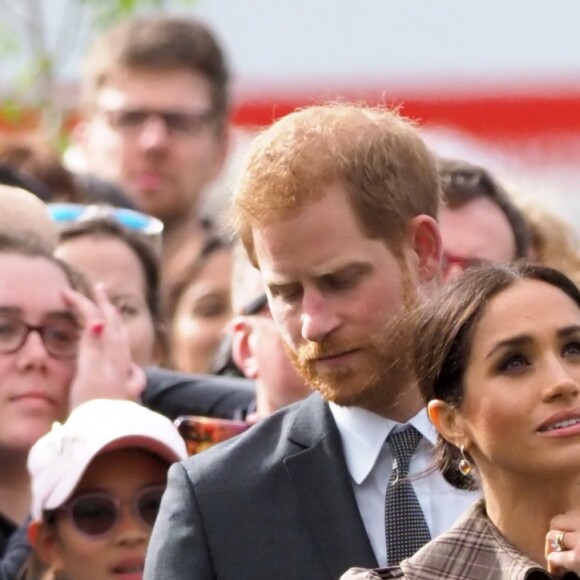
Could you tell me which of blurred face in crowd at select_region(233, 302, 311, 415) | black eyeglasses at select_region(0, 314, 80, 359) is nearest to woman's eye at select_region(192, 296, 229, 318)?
blurred face in crowd at select_region(233, 302, 311, 415)

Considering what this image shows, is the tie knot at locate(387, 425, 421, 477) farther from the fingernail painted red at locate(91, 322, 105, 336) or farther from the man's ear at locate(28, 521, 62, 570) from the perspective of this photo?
the fingernail painted red at locate(91, 322, 105, 336)

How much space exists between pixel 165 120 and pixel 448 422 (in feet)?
11.5

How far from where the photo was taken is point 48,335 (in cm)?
502

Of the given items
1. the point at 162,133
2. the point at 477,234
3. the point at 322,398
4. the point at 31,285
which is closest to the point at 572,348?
the point at 322,398

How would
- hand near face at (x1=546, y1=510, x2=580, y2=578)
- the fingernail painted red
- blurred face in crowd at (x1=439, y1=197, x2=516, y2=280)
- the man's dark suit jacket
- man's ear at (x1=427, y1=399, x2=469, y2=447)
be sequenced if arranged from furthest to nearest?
blurred face in crowd at (x1=439, y1=197, x2=516, y2=280) → the fingernail painted red → the man's dark suit jacket → man's ear at (x1=427, y1=399, x2=469, y2=447) → hand near face at (x1=546, y1=510, x2=580, y2=578)

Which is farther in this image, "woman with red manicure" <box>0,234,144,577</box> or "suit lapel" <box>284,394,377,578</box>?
"woman with red manicure" <box>0,234,144,577</box>

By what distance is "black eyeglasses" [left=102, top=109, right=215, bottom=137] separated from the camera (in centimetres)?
712

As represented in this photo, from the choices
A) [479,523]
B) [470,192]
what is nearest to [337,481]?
[479,523]

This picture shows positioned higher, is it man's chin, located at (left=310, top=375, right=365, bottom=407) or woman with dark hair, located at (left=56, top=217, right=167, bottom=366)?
woman with dark hair, located at (left=56, top=217, right=167, bottom=366)

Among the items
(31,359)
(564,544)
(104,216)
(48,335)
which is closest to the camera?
(564,544)

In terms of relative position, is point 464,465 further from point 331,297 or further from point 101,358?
point 101,358

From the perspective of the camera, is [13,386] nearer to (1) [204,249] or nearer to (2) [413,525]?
(2) [413,525]

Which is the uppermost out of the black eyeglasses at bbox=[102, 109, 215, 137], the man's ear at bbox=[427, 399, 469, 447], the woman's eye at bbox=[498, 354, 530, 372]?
the black eyeglasses at bbox=[102, 109, 215, 137]

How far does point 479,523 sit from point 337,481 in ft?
1.41
